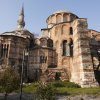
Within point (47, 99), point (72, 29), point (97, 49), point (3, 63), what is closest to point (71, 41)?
point (72, 29)

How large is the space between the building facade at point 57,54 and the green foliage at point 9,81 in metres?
13.0

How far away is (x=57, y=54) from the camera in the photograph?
3916 cm

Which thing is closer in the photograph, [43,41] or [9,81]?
Answer: [9,81]

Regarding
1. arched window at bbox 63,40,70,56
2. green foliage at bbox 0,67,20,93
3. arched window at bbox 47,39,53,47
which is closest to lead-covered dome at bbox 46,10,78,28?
arched window at bbox 47,39,53,47

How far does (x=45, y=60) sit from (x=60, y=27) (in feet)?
25.8

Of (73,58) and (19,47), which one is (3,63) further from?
(73,58)

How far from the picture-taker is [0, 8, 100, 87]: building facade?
107ft

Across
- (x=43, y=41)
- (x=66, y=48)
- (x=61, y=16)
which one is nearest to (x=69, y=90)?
(x=66, y=48)

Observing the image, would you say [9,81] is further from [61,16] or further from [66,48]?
[61,16]

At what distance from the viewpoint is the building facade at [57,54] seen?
1288 inches

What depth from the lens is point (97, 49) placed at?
39.9 metres

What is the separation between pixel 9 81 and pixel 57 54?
20.1m

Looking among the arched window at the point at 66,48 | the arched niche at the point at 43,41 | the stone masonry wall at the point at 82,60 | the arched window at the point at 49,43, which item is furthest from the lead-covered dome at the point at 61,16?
the stone masonry wall at the point at 82,60

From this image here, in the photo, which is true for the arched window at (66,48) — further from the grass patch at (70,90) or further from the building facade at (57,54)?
the grass patch at (70,90)
